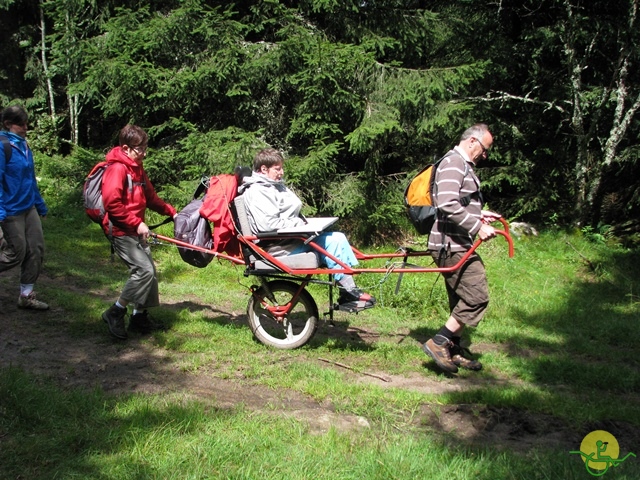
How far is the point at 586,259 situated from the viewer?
10.1 metres

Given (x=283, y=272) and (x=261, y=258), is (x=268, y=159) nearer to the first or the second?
(x=261, y=258)

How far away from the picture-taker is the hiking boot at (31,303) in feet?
20.4

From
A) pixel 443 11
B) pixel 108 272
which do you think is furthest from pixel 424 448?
pixel 443 11

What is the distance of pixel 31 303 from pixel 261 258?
2767 mm

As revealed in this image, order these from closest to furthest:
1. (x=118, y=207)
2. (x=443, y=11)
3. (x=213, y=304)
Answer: (x=118, y=207) → (x=213, y=304) → (x=443, y=11)

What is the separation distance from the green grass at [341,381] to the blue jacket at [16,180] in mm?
1291

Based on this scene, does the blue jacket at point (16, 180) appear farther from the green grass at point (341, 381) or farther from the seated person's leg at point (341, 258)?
the seated person's leg at point (341, 258)

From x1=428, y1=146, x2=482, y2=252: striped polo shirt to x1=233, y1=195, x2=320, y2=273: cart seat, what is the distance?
109 cm

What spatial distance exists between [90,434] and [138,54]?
8.33 meters

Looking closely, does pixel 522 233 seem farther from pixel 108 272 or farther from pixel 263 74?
pixel 108 272

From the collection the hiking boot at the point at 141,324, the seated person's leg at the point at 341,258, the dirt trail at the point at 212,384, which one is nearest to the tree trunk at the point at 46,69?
the hiking boot at the point at 141,324

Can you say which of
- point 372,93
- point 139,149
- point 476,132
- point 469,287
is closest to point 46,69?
point 372,93

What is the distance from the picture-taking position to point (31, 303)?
6.24m

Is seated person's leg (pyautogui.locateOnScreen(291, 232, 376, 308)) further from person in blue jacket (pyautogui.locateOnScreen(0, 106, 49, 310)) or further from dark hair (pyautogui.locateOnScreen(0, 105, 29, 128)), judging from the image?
dark hair (pyautogui.locateOnScreen(0, 105, 29, 128))
